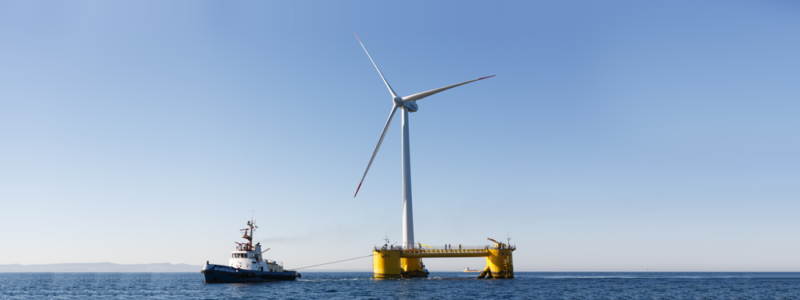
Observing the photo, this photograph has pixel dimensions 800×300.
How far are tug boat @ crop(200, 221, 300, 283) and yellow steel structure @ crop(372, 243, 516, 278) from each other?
2096 centimetres

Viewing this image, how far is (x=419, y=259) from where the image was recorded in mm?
106562

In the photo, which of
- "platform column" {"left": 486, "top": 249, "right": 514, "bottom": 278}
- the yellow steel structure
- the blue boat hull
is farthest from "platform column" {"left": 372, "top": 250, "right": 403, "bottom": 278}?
the blue boat hull

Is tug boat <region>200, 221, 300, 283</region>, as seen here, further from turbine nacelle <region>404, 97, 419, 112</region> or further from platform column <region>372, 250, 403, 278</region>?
turbine nacelle <region>404, 97, 419, 112</region>

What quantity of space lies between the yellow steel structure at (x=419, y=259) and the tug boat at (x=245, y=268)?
20959mm

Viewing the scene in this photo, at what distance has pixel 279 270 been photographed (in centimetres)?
10769

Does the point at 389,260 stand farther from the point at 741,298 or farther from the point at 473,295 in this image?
the point at 741,298

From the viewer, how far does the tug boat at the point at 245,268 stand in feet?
304

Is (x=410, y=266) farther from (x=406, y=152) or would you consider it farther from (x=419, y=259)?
(x=406, y=152)

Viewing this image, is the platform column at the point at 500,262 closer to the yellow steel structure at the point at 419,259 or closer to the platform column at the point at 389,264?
the yellow steel structure at the point at 419,259

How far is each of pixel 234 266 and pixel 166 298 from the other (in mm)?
20088

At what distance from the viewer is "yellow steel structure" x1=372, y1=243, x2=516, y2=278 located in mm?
98000

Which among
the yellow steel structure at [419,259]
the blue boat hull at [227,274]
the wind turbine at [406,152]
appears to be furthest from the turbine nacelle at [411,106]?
the blue boat hull at [227,274]

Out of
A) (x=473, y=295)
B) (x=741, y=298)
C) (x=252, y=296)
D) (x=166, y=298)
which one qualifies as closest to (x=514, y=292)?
(x=473, y=295)

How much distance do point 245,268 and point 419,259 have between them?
34219 millimetres
